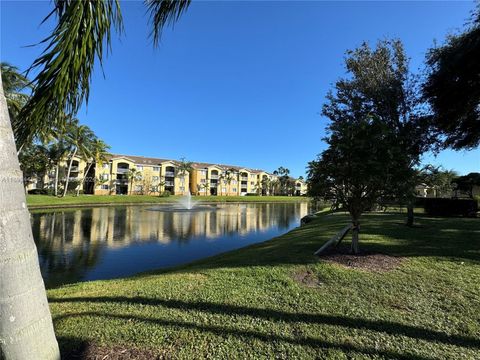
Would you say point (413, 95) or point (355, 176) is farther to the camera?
point (413, 95)

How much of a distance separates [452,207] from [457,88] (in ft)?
32.8

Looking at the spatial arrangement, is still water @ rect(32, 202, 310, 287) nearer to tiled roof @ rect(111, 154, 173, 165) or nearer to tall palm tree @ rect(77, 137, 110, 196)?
tall palm tree @ rect(77, 137, 110, 196)

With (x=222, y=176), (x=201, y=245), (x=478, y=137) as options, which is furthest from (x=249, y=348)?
(x=222, y=176)

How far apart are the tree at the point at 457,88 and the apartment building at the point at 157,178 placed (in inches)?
2409

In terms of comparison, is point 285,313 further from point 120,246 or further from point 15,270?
point 120,246

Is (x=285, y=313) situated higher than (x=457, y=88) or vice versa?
(x=457, y=88)

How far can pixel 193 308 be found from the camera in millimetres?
4738

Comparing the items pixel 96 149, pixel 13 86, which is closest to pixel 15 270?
pixel 13 86

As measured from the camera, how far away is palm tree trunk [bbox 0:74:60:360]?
198 centimetres

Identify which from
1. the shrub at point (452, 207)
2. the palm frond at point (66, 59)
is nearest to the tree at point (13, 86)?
the palm frond at point (66, 59)

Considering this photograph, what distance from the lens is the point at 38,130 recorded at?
2797mm

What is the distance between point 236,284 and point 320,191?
3.79 m

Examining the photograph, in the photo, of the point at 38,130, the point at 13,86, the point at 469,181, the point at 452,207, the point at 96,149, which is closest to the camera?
the point at 38,130

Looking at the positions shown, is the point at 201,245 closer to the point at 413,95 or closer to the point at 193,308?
the point at 193,308
